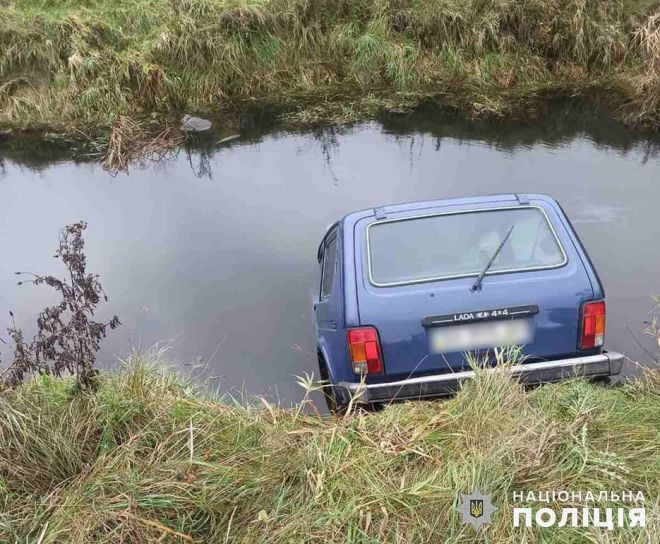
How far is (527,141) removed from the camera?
8562mm

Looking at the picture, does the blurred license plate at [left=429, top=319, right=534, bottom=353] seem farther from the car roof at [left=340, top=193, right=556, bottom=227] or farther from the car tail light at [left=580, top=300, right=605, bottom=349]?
the car roof at [left=340, top=193, right=556, bottom=227]

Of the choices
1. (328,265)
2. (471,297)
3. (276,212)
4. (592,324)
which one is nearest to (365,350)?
(471,297)

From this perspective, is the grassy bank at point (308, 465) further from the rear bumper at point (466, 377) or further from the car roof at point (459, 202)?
the car roof at point (459, 202)

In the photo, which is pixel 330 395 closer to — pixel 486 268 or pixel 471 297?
pixel 471 297

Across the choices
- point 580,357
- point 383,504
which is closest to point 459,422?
point 383,504

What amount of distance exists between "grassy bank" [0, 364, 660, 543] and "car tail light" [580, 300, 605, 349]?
406 millimetres

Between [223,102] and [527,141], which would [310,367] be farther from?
[223,102]

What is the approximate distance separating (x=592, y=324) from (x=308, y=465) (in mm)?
2094

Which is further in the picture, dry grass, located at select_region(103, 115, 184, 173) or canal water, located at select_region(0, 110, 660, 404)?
dry grass, located at select_region(103, 115, 184, 173)

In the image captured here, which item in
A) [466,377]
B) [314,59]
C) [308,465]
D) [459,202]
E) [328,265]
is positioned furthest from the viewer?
[314,59]

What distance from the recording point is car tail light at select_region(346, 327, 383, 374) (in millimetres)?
3742

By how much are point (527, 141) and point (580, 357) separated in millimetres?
5502

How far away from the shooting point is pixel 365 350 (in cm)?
376

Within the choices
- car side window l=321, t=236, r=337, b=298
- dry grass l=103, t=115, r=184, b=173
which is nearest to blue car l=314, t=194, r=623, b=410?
car side window l=321, t=236, r=337, b=298
